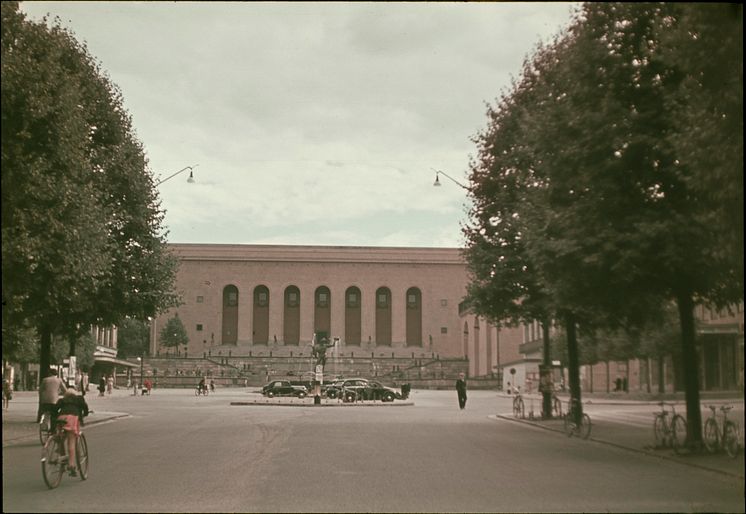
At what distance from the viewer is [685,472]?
53.2 ft

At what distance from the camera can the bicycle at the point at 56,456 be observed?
13250 millimetres

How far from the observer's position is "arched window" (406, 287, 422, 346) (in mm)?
114500

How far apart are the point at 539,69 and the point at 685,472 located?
17590mm

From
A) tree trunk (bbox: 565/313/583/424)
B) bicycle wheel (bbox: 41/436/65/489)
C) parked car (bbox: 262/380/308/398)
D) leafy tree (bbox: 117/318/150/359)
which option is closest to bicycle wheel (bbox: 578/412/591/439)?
tree trunk (bbox: 565/313/583/424)

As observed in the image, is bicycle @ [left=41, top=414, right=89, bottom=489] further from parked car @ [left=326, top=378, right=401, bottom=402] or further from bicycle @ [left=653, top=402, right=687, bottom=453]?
parked car @ [left=326, top=378, right=401, bottom=402]

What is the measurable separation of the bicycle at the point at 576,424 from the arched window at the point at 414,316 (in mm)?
88330

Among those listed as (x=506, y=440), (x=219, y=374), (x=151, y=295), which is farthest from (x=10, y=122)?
(x=219, y=374)

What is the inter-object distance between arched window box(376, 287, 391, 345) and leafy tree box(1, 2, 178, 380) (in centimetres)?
8395

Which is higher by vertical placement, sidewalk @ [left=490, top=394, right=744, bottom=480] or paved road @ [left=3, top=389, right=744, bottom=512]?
paved road @ [left=3, top=389, right=744, bottom=512]

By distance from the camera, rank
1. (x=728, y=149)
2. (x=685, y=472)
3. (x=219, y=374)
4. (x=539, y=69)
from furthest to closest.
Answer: (x=219, y=374)
(x=539, y=69)
(x=685, y=472)
(x=728, y=149)

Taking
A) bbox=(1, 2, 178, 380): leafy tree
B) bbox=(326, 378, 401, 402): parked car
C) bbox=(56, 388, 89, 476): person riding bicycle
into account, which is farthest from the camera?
bbox=(326, 378, 401, 402): parked car

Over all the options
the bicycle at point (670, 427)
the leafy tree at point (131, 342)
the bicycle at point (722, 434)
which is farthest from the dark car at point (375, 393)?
the leafy tree at point (131, 342)

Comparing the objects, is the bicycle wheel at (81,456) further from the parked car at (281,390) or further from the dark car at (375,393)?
the parked car at (281,390)

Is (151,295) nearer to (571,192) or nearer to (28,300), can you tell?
(28,300)
